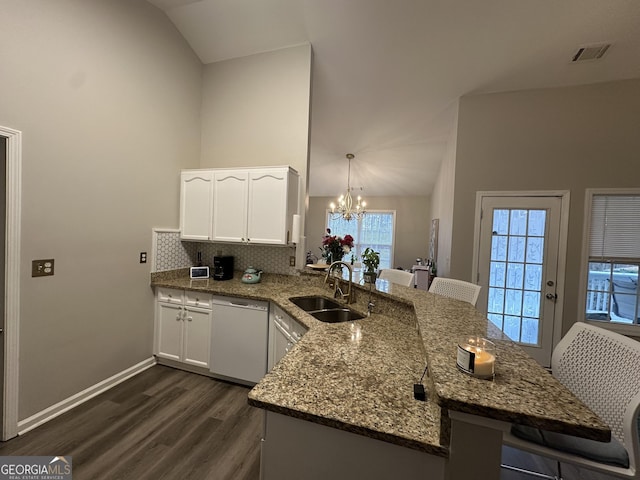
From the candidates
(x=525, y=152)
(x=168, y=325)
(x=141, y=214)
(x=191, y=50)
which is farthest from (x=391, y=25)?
(x=168, y=325)

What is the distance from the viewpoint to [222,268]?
3.01 meters

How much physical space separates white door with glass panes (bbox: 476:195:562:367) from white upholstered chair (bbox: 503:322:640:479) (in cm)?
215

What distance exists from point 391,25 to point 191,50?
2.30 metres

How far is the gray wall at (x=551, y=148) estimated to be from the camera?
2.90 m

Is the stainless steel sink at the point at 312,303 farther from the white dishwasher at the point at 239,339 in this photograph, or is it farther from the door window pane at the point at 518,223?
the door window pane at the point at 518,223

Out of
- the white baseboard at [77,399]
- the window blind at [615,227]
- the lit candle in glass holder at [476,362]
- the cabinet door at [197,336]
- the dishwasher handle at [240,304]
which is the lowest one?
the white baseboard at [77,399]

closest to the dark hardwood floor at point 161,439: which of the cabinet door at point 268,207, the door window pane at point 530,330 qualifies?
the cabinet door at point 268,207

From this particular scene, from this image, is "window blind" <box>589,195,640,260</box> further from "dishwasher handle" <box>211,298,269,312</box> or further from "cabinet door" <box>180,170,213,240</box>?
"cabinet door" <box>180,170,213,240</box>

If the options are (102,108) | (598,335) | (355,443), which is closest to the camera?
(355,443)

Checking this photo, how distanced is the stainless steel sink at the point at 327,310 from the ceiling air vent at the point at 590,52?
3.36 m

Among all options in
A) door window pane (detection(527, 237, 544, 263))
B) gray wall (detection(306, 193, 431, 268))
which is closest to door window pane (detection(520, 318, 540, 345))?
door window pane (detection(527, 237, 544, 263))

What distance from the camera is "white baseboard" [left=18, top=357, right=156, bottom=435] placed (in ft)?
6.09

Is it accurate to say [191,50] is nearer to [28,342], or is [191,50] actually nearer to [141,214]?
[141,214]

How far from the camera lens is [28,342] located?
185 cm
